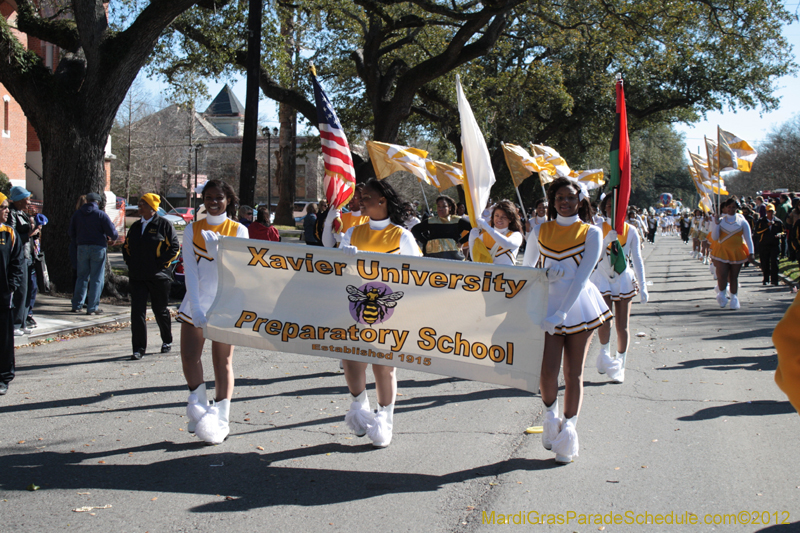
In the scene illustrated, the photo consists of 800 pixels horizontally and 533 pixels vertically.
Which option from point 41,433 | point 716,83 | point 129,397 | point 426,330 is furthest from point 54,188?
point 716,83

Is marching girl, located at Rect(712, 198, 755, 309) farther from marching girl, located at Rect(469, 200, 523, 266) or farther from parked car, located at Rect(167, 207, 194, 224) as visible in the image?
parked car, located at Rect(167, 207, 194, 224)

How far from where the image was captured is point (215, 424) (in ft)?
16.3

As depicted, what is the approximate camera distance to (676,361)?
8242 millimetres

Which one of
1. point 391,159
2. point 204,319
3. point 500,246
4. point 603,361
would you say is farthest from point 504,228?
point 391,159

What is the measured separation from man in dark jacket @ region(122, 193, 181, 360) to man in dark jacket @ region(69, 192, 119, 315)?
11.3 ft

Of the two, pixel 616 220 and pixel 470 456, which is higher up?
pixel 616 220

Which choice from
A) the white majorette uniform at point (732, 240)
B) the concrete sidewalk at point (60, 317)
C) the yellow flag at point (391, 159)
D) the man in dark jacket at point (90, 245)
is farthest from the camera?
the white majorette uniform at point (732, 240)

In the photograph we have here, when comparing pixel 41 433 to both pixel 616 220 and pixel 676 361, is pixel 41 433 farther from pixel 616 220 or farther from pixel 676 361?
pixel 676 361

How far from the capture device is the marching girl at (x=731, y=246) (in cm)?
1252

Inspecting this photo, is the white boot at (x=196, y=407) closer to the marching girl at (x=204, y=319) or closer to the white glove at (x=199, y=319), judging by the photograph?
the marching girl at (x=204, y=319)

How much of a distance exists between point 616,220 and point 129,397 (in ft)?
14.5

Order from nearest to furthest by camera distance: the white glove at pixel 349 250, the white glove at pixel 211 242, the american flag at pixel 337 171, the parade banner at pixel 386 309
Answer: the parade banner at pixel 386 309 < the white glove at pixel 349 250 < the white glove at pixel 211 242 < the american flag at pixel 337 171

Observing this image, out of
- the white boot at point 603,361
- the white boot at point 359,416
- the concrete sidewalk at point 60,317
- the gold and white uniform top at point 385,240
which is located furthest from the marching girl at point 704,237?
the white boot at point 359,416

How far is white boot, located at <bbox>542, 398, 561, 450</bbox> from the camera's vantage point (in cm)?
466
